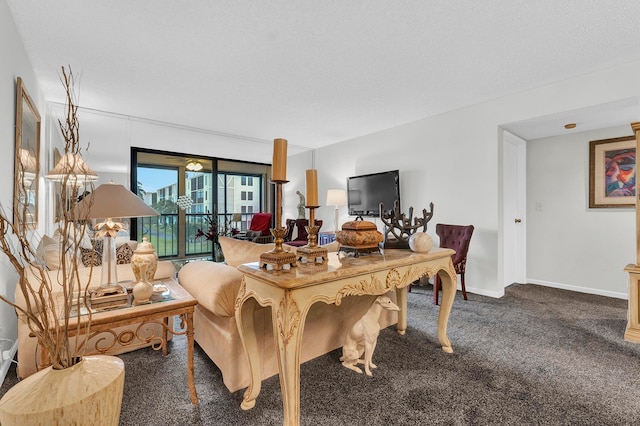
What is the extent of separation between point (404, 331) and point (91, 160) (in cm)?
750

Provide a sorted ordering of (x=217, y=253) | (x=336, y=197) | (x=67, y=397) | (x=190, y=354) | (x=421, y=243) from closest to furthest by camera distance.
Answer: (x=67, y=397)
(x=190, y=354)
(x=421, y=243)
(x=336, y=197)
(x=217, y=253)

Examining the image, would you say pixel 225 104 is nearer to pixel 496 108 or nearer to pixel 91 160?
pixel 496 108

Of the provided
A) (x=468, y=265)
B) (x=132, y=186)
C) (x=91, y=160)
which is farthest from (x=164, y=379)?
(x=91, y=160)

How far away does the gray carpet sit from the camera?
1.42m

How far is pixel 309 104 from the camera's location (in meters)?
3.64

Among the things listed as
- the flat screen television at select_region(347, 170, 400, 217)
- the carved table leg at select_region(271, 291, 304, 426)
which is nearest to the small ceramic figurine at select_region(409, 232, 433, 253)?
the carved table leg at select_region(271, 291, 304, 426)

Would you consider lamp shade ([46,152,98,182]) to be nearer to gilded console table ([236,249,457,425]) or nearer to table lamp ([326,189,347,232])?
gilded console table ([236,249,457,425])

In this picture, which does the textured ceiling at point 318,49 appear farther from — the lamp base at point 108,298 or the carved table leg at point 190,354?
the carved table leg at point 190,354

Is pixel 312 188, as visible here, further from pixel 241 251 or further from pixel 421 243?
pixel 421 243

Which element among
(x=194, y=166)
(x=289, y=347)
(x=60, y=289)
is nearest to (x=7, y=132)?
(x=60, y=289)

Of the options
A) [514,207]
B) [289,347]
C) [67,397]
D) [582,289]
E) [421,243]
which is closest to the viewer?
[67,397]

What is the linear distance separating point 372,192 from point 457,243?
5.48 ft

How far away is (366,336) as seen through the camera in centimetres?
177

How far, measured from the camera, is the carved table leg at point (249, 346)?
58.6 inches
